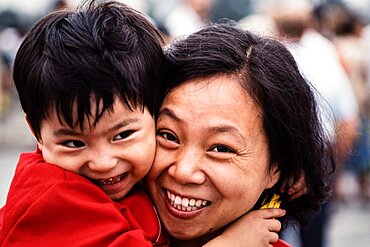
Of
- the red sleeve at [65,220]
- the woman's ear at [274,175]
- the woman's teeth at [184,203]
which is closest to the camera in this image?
the red sleeve at [65,220]

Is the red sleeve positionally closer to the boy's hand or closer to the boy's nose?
the boy's nose

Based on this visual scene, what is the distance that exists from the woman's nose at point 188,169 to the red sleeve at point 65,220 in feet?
0.75

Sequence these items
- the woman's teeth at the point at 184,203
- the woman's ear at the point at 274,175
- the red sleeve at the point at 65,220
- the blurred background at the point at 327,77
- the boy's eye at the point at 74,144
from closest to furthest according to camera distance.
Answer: the red sleeve at the point at 65,220 → the boy's eye at the point at 74,144 → the woman's teeth at the point at 184,203 → the woman's ear at the point at 274,175 → the blurred background at the point at 327,77

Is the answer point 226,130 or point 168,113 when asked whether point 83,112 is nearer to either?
point 168,113

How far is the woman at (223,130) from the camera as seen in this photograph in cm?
253

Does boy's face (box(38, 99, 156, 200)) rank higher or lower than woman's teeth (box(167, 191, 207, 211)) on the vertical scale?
higher

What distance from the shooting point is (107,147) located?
2.46 meters

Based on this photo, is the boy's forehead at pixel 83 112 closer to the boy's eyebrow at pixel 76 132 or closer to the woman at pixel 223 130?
the boy's eyebrow at pixel 76 132

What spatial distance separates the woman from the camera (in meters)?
2.53

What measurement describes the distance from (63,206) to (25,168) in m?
0.23

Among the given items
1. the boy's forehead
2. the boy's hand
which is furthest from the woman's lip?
the boy's forehead

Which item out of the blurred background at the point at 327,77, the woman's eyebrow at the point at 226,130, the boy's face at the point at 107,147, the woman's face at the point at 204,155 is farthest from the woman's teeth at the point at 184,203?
the blurred background at the point at 327,77

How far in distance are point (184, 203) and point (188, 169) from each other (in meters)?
0.13

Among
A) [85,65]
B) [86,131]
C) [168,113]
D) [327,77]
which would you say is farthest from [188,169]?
[327,77]
